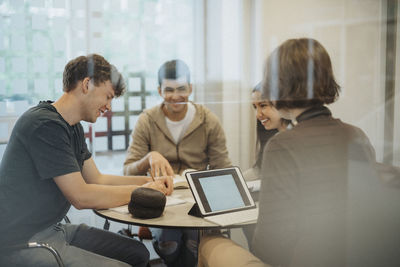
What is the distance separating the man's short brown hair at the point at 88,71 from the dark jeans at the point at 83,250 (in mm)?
536

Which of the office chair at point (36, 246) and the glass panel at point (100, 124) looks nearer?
the office chair at point (36, 246)

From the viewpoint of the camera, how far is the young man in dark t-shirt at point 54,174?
1.38 metres

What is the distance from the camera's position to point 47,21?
160 centimetres

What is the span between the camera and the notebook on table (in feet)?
4.70

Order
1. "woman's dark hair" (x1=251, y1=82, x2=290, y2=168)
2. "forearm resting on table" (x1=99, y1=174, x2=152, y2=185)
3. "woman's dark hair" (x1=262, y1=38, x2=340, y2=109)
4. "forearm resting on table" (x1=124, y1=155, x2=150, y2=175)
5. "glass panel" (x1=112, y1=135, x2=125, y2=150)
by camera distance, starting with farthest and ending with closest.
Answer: "forearm resting on table" (x1=124, y1=155, x2=150, y2=175), "glass panel" (x1=112, y1=135, x2=125, y2=150), "forearm resting on table" (x1=99, y1=174, x2=152, y2=185), "woman's dark hair" (x1=251, y1=82, x2=290, y2=168), "woman's dark hair" (x1=262, y1=38, x2=340, y2=109)

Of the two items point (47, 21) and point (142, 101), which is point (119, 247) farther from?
point (47, 21)

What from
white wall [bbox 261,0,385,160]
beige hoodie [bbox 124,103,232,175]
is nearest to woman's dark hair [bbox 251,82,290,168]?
white wall [bbox 261,0,385,160]

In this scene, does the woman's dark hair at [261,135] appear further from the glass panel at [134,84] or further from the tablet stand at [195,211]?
the glass panel at [134,84]

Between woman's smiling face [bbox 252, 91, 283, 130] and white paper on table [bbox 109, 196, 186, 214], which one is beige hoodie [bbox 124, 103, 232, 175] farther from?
→ woman's smiling face [bbox 252, 91, 283, 130]

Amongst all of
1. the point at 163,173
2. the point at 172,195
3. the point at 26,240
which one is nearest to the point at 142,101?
the point at 163,173

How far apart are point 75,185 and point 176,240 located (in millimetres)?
776

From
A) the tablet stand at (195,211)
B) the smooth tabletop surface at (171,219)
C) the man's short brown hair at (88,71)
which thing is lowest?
the smooth tabletop surface at (171,219)

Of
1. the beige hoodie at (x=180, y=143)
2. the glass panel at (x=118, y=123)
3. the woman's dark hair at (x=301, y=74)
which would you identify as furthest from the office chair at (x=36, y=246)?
the woman's dark hair at (x=301, y=74)

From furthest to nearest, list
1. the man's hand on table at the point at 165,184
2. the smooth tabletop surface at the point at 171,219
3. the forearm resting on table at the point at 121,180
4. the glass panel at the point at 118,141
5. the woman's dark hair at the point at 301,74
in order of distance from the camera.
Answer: the glass panel at the point at 118,141
the forearm resting on table at the point at 121,180
the man's hand on table at the point at 165,184
the smooth tabletop surface at the point at 171,219
the woman's dark hair at the point at 301,74
